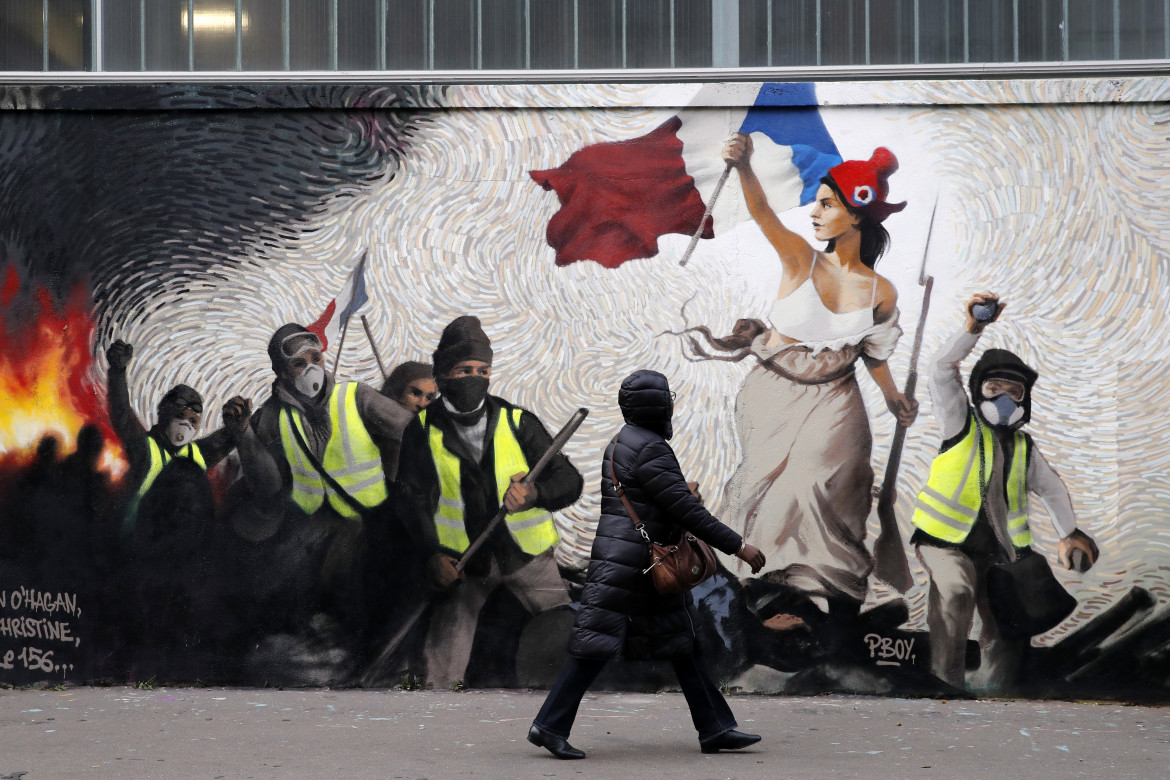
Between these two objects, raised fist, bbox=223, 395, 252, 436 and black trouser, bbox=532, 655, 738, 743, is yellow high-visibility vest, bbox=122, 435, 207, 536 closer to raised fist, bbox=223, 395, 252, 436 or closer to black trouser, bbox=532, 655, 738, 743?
raised fist, bbox=223, 395, 252, 436

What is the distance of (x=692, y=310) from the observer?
21.4 ft

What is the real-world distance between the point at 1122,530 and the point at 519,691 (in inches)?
137

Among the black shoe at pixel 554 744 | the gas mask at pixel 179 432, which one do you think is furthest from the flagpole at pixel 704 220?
the gas mask at pixel 179 432

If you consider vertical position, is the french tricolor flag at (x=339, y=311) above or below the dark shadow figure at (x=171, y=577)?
above

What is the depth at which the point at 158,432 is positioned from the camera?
6727 millimetres

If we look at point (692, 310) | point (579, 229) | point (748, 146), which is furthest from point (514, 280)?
point (748, 146)

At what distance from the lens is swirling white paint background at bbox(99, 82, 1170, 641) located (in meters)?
6.34

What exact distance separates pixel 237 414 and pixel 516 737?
8.47 ft

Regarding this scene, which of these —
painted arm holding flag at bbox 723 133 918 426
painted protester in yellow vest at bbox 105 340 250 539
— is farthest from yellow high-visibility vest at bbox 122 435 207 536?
painted arm holding flag at bbox 723 133 918 426

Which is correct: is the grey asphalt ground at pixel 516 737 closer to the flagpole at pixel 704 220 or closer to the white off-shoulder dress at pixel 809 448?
the white off-shoulder dress at pixel 809 448

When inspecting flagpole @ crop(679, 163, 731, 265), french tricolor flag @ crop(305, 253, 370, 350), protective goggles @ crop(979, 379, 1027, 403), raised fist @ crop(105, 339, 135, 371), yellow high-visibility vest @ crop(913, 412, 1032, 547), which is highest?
flagpole @ crop(679, 163, 731, 265)

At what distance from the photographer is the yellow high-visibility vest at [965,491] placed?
6.35 meters

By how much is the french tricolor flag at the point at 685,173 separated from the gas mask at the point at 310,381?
155 centimetres

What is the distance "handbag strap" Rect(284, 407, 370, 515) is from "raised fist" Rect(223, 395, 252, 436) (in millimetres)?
234
